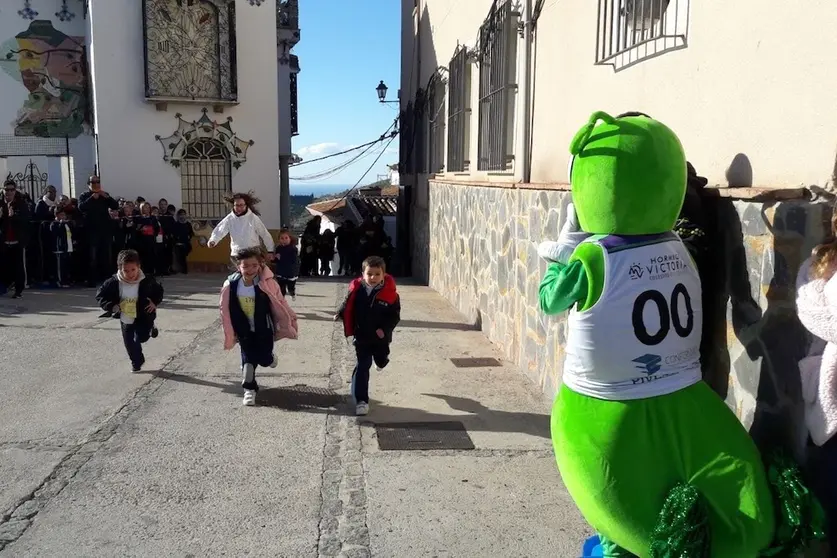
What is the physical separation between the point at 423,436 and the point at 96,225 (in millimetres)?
9065

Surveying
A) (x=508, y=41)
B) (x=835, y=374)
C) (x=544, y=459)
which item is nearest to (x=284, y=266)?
(x=508, y=41)

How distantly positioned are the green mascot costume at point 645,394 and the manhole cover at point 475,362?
4.01 meters

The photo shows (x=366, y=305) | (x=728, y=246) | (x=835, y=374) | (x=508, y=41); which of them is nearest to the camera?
(x=835, y=374)

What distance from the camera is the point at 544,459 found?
4602mm

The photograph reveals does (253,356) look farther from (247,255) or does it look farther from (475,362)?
(475,362)

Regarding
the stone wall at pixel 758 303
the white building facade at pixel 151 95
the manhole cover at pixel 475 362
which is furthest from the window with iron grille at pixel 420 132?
the stone wall at pixel 758 303

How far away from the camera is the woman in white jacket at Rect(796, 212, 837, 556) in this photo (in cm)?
244

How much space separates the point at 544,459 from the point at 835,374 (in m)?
2.35

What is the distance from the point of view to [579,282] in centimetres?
286

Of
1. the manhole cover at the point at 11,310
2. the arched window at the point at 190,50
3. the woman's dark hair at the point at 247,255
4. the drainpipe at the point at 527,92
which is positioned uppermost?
the arched window at the point at 190,50

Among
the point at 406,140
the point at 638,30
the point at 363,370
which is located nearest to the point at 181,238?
the point at 406,140

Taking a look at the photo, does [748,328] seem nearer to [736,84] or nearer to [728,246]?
[728,246]

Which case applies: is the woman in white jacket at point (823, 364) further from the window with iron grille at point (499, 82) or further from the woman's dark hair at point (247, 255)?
the window with iron grille at point (499, 82)

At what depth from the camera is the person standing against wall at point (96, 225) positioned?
12047 mm
